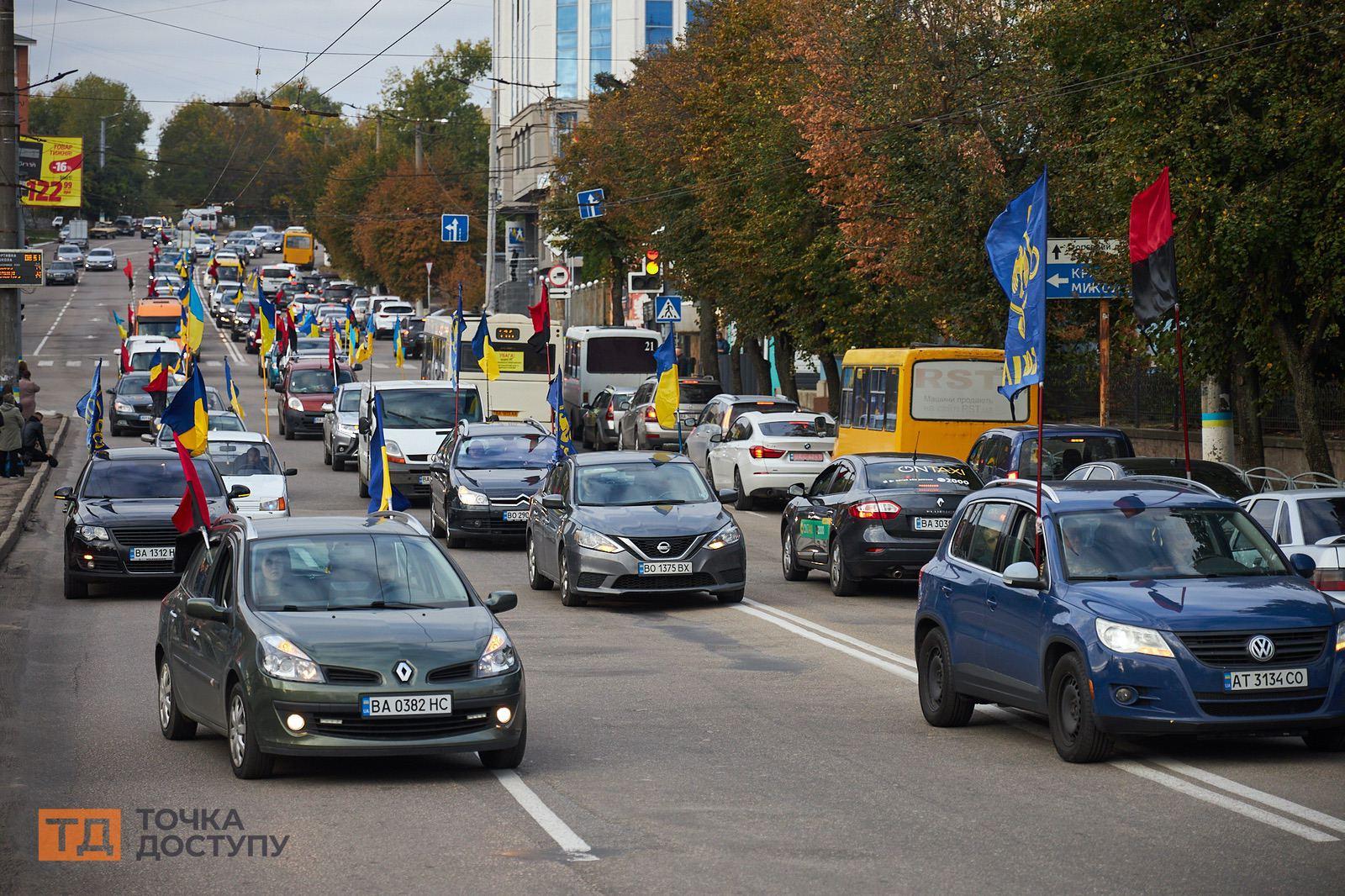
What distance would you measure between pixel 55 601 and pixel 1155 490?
12909mm

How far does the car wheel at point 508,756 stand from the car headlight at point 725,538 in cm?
820

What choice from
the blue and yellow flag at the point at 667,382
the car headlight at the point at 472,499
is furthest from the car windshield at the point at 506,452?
the blue and yellow flag at the point at 667,382

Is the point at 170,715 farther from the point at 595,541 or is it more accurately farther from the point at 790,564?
the point at 790,564

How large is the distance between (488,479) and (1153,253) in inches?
408

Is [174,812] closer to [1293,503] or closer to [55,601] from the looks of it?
[1293,503]

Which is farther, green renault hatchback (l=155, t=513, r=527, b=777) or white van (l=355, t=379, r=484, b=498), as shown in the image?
white van (l=355, t=379, r=484, b=498)

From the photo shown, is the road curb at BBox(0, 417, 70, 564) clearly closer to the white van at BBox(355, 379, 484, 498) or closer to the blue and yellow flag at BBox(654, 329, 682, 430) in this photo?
the white van at BBox(355, 379, 484, 498)

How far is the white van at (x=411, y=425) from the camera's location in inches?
1208

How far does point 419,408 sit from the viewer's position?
31.8 m

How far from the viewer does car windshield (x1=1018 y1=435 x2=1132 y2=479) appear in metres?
20.7

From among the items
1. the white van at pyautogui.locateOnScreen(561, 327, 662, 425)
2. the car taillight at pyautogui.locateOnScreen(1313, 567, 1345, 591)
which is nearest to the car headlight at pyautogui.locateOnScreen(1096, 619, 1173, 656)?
the car taillight at pyautogui.locateOnScreen(1313, 567, 1345, 591)

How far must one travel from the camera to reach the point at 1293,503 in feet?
44.5

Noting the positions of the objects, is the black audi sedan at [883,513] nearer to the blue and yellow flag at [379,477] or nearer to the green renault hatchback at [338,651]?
the blue and yellow flag at [379,477]

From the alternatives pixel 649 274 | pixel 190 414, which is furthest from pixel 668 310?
pixel 190 414
